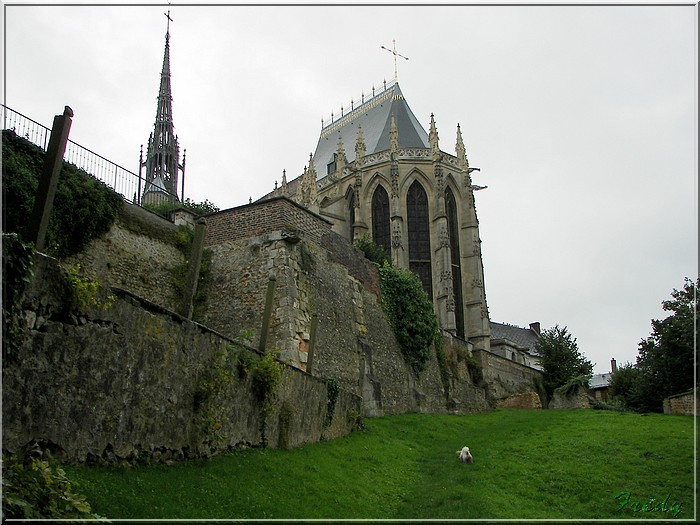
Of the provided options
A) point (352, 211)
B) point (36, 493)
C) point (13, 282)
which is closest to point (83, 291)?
point (13, 282)

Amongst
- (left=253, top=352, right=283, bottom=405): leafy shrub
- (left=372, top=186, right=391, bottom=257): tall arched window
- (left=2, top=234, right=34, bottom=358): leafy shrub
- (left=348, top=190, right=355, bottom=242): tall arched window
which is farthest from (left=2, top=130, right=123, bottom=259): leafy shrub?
(left=348, top=190, right=355, bottom=242): tall arched window

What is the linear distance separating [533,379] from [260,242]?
1149 inches

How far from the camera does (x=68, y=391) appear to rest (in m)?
7.05

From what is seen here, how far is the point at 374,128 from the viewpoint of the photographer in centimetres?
5969

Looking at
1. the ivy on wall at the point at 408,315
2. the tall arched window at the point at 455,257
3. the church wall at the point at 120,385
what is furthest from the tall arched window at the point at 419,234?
the church wall at the point at 120,385

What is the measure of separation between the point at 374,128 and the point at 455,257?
14.8 m

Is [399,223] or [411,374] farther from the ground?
[399,223]

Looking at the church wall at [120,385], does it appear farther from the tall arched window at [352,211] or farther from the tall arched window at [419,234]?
the tall arched window at [352,211]

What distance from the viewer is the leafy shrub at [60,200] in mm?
13664

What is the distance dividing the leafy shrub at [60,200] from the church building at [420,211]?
32.6 metres

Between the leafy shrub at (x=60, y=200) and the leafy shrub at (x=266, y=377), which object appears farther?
the leafy shrub at (x=60, y=200)

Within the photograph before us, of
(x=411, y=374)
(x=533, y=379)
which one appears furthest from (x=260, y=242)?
(x=533, y=379)

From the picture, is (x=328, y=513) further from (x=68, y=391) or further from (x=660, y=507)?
(x=660, y=507)

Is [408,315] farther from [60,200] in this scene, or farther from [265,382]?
[265,382]
